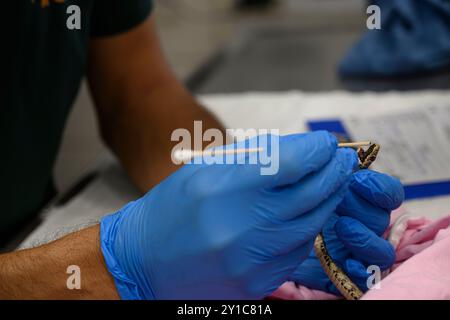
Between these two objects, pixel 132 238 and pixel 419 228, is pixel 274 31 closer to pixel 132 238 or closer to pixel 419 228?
pixel 419 228

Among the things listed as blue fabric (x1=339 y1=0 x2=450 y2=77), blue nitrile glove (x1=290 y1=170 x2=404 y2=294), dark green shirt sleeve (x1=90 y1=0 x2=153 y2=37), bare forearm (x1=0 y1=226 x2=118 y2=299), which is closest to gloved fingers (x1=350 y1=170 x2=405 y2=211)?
blue nitrile glove (x1=290 y1=170 x2=404 y2=294)

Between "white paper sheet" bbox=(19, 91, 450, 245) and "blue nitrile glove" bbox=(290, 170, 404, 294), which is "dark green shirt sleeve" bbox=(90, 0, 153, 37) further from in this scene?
"blue nitrile glove" bbox=(290, 170, 404, 294)

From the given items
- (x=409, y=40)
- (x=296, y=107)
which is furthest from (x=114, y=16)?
(x=409, y=40)

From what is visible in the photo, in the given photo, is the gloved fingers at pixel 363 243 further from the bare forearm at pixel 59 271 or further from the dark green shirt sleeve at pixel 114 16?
the dark green shirt sleeve at pixel 114 16

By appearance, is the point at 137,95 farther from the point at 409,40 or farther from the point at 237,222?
the point at 409,40

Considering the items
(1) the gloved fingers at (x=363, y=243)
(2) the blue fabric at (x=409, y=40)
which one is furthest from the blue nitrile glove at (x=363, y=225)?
(2) the blue fabric at (x=409, y=40)

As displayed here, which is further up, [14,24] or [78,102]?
[14,24]

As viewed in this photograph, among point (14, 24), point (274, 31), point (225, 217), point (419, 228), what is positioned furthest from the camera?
point (274, 31)
